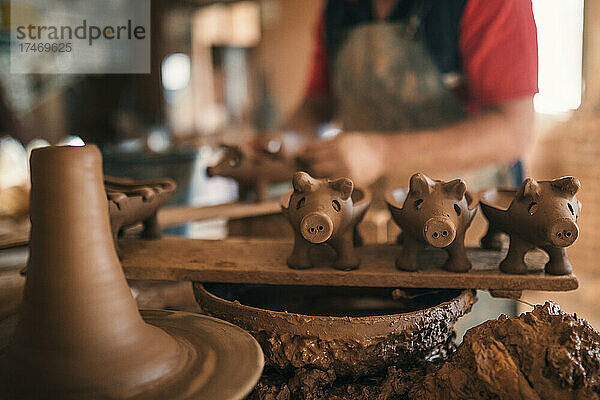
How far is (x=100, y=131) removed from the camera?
2625 mm

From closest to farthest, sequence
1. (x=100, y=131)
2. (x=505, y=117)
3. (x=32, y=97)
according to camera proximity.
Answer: (x=505, y=117) → (x=32, y=97) → (x=100, y=131)

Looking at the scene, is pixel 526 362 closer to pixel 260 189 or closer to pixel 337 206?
pixel 337 206

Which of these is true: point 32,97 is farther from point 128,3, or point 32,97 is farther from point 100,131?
point 128,3

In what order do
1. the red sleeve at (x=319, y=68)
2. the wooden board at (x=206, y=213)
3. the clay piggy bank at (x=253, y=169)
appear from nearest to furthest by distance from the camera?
the wooden board at (x=206, y=213) < the clay piggy bank at (x=253, y=169) < the red sleeve at (x=319, y=68)

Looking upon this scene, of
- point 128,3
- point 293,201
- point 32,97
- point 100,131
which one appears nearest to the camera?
point 293,201

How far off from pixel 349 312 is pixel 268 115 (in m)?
2.53

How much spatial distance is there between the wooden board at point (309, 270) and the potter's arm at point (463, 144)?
28.1 inches

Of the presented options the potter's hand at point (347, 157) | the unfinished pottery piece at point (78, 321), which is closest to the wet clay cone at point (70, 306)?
the unfinished pottery piece at point (78, 321)

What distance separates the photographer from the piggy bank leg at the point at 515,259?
0.73 meters

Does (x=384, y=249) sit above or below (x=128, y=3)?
below

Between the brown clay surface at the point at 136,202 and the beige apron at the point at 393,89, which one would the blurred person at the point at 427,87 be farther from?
the brown clay surface at the point at 136,202

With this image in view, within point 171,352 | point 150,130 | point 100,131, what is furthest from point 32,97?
point 171,352

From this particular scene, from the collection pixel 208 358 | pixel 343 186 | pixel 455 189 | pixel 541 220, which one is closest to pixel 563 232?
pixel 541 220

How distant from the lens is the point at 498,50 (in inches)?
54.5
